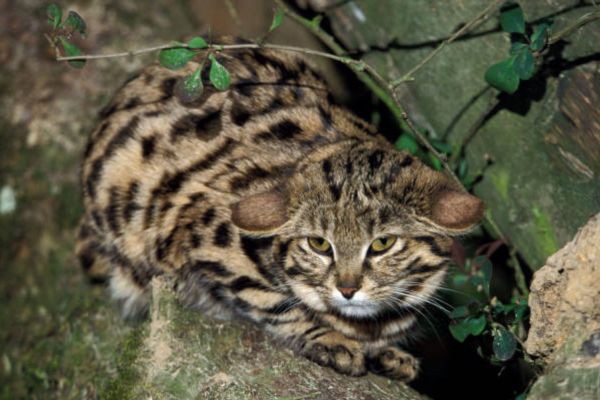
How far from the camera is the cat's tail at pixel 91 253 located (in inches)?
202

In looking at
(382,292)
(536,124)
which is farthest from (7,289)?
(536,124)

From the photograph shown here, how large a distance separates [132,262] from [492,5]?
2.25 m

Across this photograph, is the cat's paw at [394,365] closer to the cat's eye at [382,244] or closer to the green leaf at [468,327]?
the green leaf at [468,327]

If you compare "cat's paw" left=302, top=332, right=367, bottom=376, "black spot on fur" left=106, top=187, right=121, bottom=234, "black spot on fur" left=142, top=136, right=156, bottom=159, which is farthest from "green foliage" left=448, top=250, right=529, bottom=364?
Result: "black spot on fur" left=106, top=187, right=121, bottom=234

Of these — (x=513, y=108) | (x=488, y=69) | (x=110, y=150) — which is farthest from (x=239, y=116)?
(x=513, y=108)

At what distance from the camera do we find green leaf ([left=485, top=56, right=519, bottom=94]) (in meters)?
4.09

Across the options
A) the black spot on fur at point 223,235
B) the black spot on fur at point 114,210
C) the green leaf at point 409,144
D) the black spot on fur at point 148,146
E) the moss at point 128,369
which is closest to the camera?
the moss at point 128,369

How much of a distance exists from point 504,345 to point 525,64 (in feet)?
4.00

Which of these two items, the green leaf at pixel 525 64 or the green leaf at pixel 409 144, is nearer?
the green leaf at pixel 525 64

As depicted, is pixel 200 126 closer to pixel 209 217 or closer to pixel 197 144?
pixel 197 144

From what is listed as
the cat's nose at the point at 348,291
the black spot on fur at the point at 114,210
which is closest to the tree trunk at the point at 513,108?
the cat's nose at the point at 348,291

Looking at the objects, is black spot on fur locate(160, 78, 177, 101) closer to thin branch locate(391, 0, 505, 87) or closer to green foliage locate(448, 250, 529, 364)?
thin branch locate(391, 0, 505, 87)

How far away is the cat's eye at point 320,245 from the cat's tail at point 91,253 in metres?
1.49

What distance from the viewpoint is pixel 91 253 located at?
5328 mm
